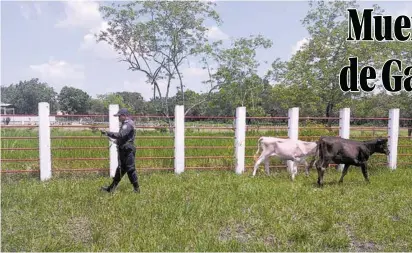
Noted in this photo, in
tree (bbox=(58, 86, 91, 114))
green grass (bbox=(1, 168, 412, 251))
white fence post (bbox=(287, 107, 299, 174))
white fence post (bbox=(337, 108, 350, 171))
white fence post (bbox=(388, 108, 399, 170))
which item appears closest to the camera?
green grass (bbox=(1, 168, 412, 251))

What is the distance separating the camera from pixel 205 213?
5902mm

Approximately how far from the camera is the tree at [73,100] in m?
71.9

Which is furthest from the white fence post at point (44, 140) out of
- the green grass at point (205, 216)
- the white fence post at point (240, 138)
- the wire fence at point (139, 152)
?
the white fence post at point (240, 138)

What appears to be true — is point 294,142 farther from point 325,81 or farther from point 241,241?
point 325,81

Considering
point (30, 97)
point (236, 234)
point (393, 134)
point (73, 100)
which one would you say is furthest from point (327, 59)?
point (30, 97)

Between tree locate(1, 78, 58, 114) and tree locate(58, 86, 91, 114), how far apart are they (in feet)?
5.26

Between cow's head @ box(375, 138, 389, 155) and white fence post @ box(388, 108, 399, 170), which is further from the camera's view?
white fence post @ box(388, 108, 399, 170)

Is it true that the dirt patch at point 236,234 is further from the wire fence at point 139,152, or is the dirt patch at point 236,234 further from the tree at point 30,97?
the tree at point 30,97

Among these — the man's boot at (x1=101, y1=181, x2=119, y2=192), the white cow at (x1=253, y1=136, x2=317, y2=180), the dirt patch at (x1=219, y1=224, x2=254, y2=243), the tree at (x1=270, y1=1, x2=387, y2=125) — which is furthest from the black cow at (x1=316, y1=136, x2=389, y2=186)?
the tree at (x1=270, y1=1, x2=387, y2=125)

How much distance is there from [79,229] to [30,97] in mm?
77650

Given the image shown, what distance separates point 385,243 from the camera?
16.3 ft

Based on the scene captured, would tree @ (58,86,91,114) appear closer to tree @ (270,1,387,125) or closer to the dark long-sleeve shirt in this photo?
tree @ (270,1,387,125)

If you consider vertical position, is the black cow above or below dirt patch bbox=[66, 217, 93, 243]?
above

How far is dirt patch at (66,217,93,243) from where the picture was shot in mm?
4926
